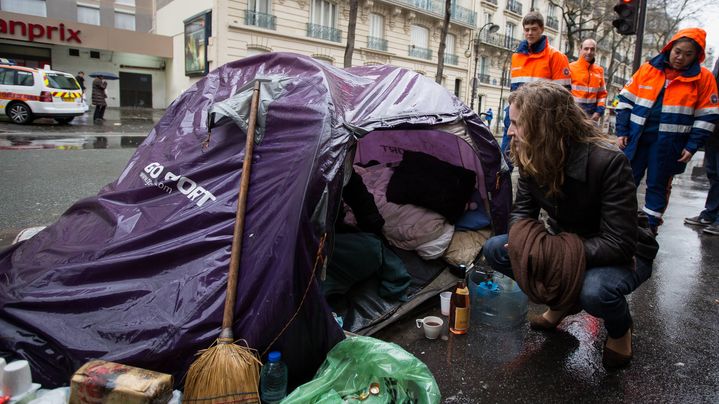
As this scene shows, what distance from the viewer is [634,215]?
86.1 inches

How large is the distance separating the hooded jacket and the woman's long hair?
2.38m

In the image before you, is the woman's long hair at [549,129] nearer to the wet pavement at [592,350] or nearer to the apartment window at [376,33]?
the wet pavement at [592,350]

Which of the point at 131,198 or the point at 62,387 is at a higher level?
the point at 131,198

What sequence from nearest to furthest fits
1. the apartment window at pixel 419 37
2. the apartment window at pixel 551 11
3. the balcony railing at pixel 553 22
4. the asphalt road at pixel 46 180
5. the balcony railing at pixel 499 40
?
the asphalt road at pixel 46 180 → the apartment window at pixel 419 37 → the balcony railing at pixel 499 40 → the balcony railing at pixel 553 22 → the apartment window at pixel 551 11

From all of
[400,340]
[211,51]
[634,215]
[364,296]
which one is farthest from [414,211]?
[211,51]

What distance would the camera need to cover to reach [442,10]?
26688 millimetres

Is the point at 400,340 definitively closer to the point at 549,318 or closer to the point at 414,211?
the point at 549,318

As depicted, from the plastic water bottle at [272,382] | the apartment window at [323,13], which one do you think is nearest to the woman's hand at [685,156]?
the plastic water bottle at [272,382]

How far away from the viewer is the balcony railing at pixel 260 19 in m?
19.9

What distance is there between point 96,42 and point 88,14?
3.37 m

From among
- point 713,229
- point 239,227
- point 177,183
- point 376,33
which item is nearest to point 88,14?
point 376,33

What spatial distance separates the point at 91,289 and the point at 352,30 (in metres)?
12.5

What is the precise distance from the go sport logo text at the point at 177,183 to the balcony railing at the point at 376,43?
885 inches

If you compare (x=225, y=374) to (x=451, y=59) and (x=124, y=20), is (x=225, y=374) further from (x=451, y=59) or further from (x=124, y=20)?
(x=124, y=20)
